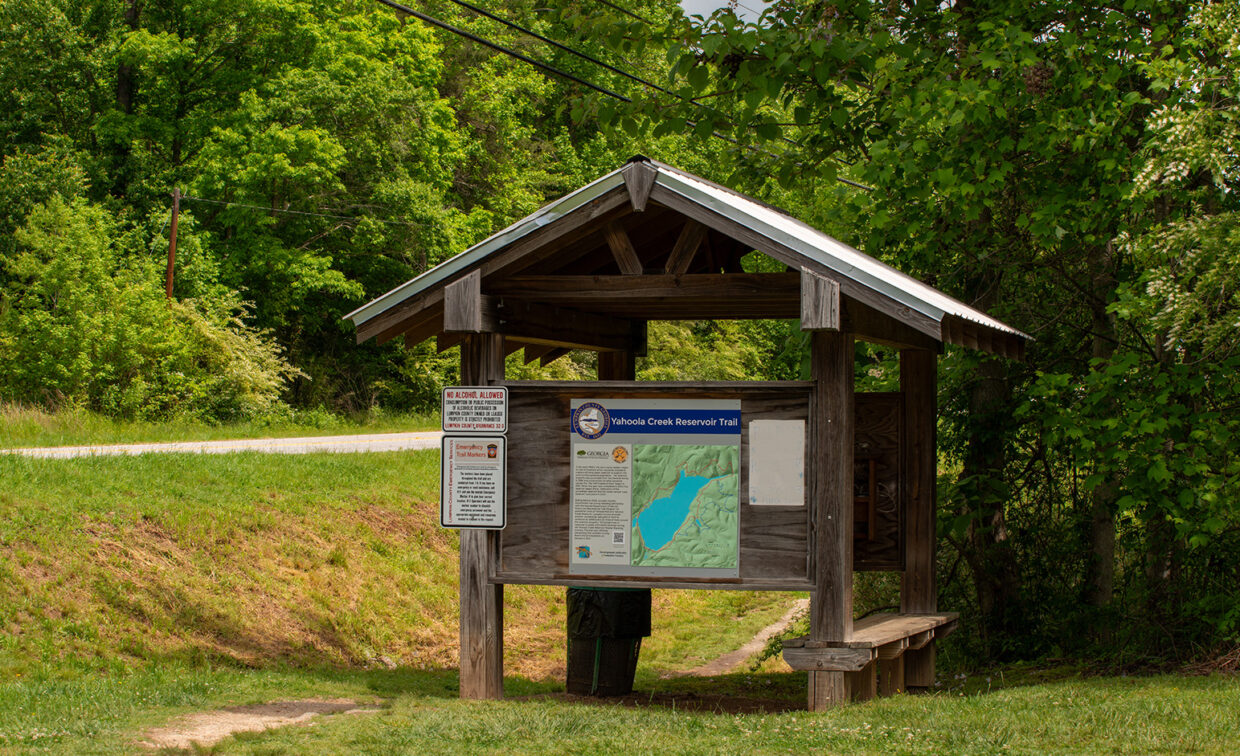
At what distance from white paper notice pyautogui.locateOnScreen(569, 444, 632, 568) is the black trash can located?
1.60m

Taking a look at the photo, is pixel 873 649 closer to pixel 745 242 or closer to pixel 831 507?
pixel 831 507

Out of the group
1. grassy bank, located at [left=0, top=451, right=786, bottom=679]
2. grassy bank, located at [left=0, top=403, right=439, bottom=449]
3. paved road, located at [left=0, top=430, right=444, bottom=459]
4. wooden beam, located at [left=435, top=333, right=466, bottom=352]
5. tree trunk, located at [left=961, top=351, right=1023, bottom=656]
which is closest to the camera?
wooden beam, located at [left=435, top=333, right=466, bottom=352]

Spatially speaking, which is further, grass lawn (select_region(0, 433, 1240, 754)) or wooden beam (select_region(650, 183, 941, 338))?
wooden beam (select_region(650, 183, 941, 338))

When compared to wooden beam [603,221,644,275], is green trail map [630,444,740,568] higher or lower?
lower

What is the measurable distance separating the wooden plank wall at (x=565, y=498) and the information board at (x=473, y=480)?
15cm

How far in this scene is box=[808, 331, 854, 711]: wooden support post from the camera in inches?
316

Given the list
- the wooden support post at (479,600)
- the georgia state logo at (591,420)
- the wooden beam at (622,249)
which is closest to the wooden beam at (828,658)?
the georgia state logo at (591,420)

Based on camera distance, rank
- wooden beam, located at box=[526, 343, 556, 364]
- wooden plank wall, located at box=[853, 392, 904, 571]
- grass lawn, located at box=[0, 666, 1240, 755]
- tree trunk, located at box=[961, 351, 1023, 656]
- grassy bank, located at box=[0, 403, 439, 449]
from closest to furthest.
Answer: grass lawn, located at box=[0, 666, 1240, 755] < wooden plank wall, located at box=[853, 392, 904, 571] < tree trunk, located at box=[961, 351, 1023, 656] < wooden beam, located at box=[526, 343, 556, 364] < grassy bank, located at box=[0, 403, 439, 449]

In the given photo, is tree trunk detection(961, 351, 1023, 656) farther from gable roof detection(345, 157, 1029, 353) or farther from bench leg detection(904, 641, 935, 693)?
gable roof detection(345, 157, 1029, 353)

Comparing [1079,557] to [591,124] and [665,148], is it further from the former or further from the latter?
[591,124]

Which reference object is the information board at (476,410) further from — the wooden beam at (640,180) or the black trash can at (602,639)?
the black trash can at (602,639)

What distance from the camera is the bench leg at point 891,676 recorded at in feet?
31.2

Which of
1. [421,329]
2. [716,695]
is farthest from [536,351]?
[716,695]

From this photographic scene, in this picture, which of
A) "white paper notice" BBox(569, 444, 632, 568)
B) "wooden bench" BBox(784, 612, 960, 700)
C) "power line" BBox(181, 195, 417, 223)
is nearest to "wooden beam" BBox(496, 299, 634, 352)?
"white paper notice" BBox(569, 444, 632, 568)
